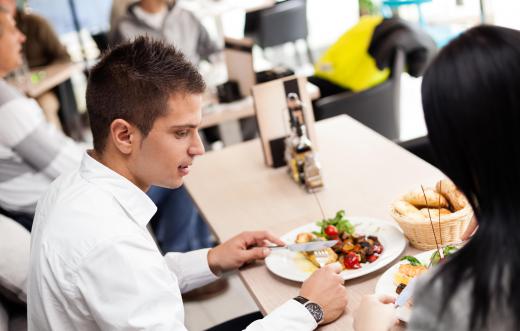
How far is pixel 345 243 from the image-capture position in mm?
1739

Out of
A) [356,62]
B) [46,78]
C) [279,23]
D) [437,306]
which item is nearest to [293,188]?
[437,306]

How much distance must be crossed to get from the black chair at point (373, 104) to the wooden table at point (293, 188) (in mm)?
868

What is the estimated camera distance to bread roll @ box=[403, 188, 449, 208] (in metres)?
1.71

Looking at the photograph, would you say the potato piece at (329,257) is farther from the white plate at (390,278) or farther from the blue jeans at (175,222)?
the blue jeans at (175,222)

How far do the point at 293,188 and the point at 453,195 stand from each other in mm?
698

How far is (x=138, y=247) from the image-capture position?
1416 millimetres

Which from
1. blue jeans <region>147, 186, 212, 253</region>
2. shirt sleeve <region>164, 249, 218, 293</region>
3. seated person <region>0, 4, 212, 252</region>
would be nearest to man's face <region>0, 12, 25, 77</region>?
seated person <region>0, 4, 212, 252</region>

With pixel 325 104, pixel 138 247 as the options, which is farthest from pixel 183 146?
pixel 325 104

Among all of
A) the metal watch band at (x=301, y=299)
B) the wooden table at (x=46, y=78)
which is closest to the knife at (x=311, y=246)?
the metal watch band at (x=301, y=299)

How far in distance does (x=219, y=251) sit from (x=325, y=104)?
188cm

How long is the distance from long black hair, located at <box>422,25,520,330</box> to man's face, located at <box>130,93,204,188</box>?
26.8 inches

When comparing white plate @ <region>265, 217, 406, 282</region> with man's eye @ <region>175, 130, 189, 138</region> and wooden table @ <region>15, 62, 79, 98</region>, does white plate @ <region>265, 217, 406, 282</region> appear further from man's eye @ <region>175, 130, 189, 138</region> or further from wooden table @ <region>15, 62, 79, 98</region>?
wooden table @ <region>15, 62, 79, 98</region>

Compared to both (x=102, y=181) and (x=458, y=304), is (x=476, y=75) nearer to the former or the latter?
(x=458, y=304)

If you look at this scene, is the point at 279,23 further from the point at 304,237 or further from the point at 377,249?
the point at 377,249
